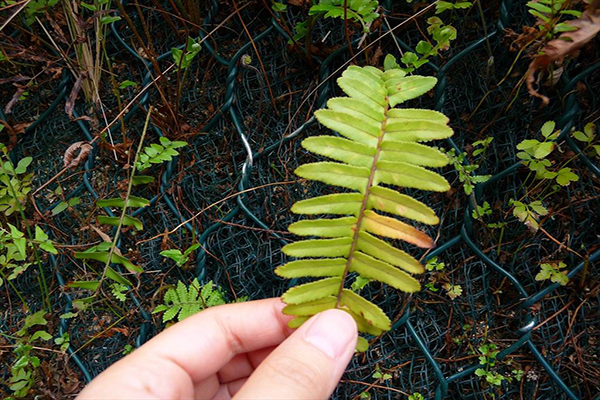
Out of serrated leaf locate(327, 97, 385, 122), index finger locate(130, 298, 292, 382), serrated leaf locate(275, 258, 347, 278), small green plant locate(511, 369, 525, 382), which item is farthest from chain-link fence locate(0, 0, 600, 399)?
serrated leaf locate(275, 258, 347, 278)

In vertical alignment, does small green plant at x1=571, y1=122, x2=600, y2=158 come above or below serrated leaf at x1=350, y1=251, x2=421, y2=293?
below

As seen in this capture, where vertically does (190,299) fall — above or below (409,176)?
below

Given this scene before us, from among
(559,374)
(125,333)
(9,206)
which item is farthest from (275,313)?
(9,206)

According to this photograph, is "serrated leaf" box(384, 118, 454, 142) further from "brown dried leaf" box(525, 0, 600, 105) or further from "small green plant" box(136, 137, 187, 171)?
"small green plant" box(136, 137, 187, 171)

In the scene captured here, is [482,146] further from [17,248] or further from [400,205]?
[17,248]

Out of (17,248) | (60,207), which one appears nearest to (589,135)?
(60,207)

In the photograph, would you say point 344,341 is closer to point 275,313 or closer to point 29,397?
point 275,313
